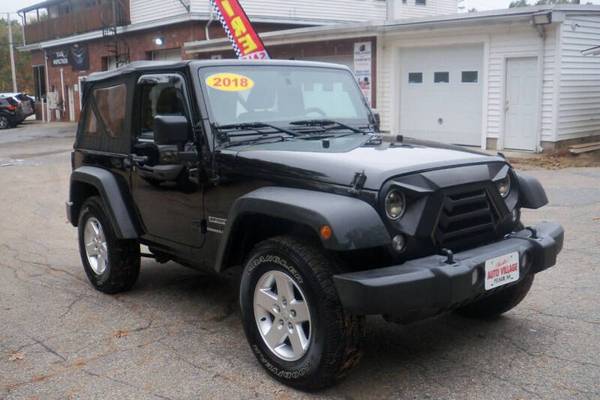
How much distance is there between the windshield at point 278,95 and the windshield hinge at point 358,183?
131cm

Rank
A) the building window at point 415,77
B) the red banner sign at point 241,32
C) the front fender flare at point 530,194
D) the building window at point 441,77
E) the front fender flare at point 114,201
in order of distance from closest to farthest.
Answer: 1. the front fender flare at point 530,194
2. the front fender flare at point 114,201
3. the red banner sign at point 241,32
4. the building window at point 441,77
5. the building window at point 415,77

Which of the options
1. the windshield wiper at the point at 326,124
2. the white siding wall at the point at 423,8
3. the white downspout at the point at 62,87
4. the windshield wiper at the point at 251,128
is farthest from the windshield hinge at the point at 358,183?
the white downspout at the point at 62,87

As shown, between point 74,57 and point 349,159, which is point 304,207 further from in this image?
point 74,57

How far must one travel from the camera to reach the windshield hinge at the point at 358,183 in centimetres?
361

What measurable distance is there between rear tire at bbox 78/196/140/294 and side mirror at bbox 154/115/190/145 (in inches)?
58.9

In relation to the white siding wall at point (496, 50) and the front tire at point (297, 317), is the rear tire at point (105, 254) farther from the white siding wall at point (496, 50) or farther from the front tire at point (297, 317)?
the white siding wall at point (496, 50)

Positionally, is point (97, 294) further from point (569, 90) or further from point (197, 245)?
point (569, 90)

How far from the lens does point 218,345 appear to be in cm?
459

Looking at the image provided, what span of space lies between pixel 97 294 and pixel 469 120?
40.6ft

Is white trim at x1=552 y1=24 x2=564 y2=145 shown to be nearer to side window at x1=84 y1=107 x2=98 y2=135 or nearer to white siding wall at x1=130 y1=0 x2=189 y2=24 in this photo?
side window at x1=84 y1=107 x2=98 y2=135

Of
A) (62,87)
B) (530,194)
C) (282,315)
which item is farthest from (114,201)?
(62,87)

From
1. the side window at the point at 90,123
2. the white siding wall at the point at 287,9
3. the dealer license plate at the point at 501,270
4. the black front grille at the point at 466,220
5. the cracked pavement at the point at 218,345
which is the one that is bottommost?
the cracked pavement at the point at 218,345

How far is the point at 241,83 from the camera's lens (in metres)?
4.83

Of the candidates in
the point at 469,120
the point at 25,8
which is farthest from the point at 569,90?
the point at 25,8
